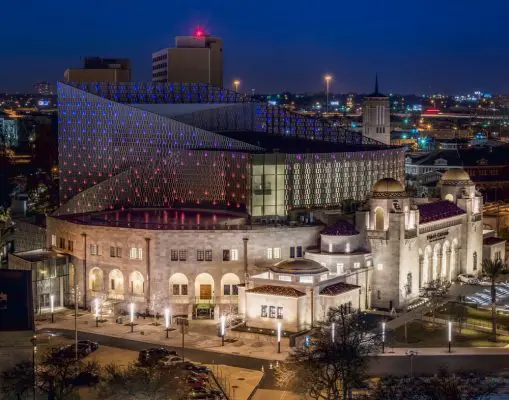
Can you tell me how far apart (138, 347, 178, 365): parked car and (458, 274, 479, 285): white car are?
126ft

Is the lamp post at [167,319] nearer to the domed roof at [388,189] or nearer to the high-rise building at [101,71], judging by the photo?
the domed roof at [388,189]

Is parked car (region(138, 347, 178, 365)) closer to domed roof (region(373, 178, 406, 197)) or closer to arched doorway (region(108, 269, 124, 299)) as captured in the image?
arched doorway (region(108, 269, 124, 299))

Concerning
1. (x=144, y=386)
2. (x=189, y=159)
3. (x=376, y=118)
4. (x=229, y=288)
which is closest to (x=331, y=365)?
(x=144, y=386)

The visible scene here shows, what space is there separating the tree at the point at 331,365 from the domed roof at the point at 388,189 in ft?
A: 69.5

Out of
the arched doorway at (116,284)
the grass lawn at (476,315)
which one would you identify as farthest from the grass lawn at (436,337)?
the arched doorway at (116,284)

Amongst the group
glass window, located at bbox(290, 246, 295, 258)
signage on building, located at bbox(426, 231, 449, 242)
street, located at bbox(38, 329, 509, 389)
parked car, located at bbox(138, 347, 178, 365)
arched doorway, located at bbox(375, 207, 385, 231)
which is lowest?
street, located at bbox(38, 329, 509, 389)

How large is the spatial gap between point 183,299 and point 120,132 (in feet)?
89.9

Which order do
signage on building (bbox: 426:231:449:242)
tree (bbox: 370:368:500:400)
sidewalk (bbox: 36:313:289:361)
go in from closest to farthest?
tree (bbox: 370:368:500:400), sidewalk (bbox: 36:313:289:361), signage on building (bbox: 426:231:449:242)

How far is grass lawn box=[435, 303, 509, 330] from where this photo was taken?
263 feet

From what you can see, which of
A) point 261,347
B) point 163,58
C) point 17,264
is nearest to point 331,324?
point 261,347

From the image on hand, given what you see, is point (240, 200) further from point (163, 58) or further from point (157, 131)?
point (163, 58)

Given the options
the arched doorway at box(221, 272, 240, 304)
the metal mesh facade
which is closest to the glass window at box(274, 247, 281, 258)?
the arched doorway at box(221, 272, 240, 304)

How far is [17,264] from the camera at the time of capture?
286 feet

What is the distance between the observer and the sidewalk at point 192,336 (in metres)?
72.1
